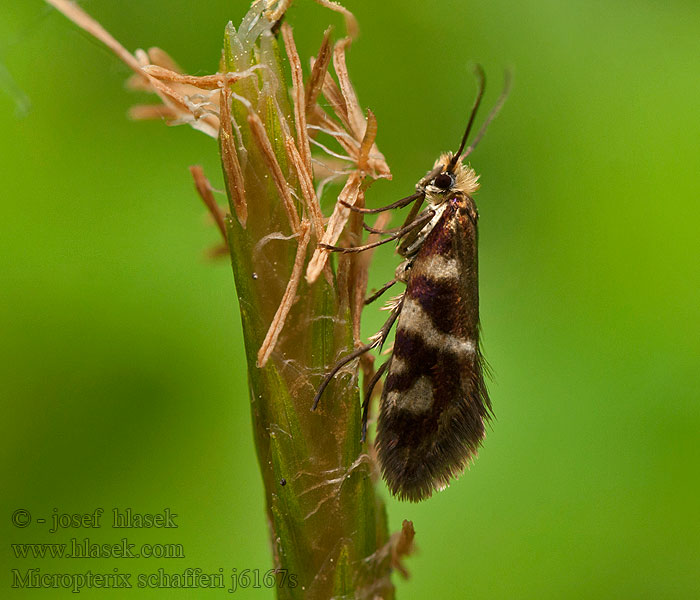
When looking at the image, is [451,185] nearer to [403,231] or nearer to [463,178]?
[463,178]

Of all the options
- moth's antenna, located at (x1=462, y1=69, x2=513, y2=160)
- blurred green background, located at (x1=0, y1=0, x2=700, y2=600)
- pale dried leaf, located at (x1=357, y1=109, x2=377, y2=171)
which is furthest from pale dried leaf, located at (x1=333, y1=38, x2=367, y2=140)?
blurred green background, located at (x1=0, y1=0, x2=700, y2=600)

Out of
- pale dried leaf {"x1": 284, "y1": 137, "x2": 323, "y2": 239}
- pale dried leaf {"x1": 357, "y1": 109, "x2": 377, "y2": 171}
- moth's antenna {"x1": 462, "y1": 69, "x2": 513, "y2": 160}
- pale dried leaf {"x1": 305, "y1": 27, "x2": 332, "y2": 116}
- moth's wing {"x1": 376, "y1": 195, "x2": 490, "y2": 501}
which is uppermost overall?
moth's antenna {"x1": 462, "y1": 69, "x2": 513, "y2": 160}

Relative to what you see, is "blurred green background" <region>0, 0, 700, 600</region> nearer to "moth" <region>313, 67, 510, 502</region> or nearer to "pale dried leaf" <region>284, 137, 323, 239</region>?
"moth" <region>313, 67, 510, 502</region>

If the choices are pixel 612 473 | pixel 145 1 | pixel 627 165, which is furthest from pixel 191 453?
pixel 627 165

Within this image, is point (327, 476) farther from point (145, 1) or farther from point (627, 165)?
point (145, 1)

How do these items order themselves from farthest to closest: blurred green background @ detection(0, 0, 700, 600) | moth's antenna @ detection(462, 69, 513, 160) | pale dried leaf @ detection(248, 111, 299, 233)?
blurred green background @ detection(0, 0, 700, 600) → moth's antenna @ detection(462, 69, 513, 160) → pale dried leaf @ detection(248, 111, 299, 233)

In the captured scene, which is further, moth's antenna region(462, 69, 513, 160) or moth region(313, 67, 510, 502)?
moth's antenna region(462, 69, 513, 160)

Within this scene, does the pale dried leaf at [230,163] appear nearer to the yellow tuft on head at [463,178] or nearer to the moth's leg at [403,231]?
the moth's leg at [403,231]

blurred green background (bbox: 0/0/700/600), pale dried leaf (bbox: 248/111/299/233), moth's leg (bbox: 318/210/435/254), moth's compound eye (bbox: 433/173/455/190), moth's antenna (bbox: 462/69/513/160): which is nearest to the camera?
pale dried leaf (bbox: 248/111/299/233)
